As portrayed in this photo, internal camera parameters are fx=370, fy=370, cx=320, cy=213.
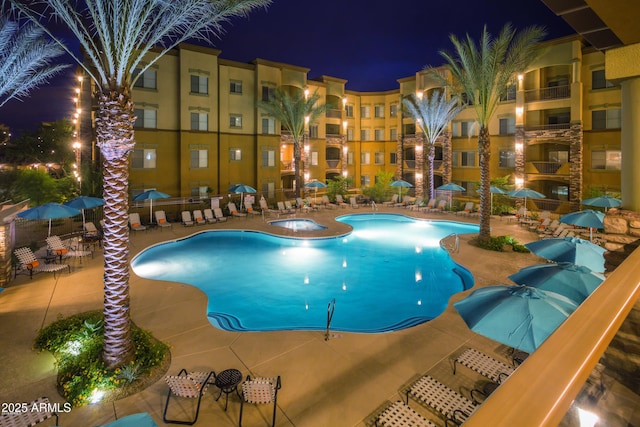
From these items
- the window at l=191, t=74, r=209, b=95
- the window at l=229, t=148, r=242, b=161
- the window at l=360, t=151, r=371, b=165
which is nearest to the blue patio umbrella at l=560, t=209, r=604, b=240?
the window at l=229, t=148, r=242, b=161

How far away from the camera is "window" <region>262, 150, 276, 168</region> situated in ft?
110

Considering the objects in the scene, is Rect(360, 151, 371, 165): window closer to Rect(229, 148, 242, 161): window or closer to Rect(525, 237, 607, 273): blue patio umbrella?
Rect(229, 148, 242, 161): window

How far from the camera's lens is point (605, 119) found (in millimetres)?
27609

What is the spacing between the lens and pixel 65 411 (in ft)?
21.0

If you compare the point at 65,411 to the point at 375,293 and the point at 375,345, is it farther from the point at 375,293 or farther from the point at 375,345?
the point at 375,293

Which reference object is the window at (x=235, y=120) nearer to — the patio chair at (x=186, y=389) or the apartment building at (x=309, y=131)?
the apartment building at (x=309, y=131)

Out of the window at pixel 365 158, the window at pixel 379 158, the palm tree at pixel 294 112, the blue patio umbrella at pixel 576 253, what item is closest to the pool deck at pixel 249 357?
the blue patio umbrella at pixel 576 253

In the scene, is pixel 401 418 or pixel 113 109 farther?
pixel 113 109

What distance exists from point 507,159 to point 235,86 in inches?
973

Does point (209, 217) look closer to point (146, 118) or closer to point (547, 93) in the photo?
point (146, 118)

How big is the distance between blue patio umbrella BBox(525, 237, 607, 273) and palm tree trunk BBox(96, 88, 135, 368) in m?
10.6

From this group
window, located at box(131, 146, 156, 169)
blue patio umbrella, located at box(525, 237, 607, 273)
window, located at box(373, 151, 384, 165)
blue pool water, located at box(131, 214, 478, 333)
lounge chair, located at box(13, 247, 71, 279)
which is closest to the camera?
blue patio umbrella, located at box(525, 237, 607, 273)

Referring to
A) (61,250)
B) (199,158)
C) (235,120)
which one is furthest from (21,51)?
(235,120)

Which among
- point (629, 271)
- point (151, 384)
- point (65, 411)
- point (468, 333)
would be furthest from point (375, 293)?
point (629, 271)
